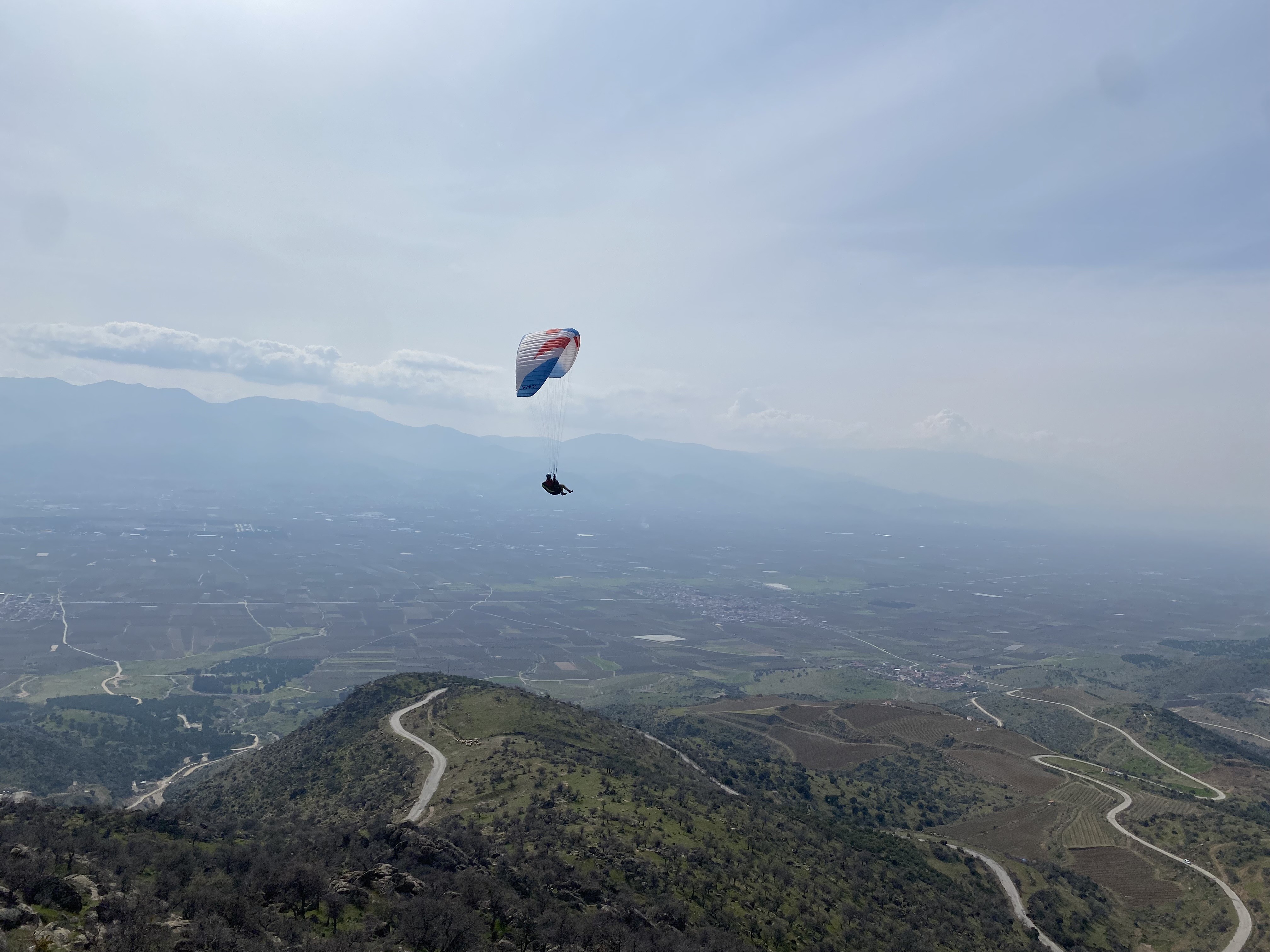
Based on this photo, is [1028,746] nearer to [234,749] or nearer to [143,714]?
[234,749]

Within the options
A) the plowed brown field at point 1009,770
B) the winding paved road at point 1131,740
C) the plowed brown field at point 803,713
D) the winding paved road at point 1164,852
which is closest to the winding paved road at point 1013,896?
the winding paved road at point 1164,852

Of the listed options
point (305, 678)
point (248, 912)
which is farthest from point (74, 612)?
point (248, 912)

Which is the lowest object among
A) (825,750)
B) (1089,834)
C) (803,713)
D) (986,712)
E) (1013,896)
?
(986,712)

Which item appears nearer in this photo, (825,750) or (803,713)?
(825,750)

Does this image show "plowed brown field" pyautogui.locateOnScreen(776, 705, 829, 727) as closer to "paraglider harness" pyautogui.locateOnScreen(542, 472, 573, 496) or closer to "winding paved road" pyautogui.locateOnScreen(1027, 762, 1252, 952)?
"winding paved road" pyautogui.locateOnScreen(1027, 762, 1252, 952)

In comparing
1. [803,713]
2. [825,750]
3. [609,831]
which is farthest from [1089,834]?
[609,831]

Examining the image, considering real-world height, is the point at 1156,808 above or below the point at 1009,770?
above

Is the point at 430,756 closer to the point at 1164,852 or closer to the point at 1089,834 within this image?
the point at 1089,834
